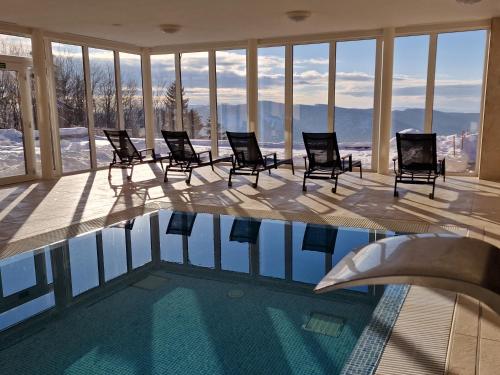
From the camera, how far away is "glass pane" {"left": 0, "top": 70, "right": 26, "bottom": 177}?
8.60 m

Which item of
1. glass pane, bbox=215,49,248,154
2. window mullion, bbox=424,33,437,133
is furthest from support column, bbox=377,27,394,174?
glass pane, bbox=215,49,248,154

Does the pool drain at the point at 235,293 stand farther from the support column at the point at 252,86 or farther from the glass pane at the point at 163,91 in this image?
the glass pane at the point at 163,91

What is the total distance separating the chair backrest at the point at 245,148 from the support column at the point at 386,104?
3.00 m

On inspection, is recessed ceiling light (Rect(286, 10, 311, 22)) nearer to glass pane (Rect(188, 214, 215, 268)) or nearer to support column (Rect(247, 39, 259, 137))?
support column (Rect(247, 39, 259, 137))

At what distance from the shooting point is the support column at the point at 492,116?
829 cm

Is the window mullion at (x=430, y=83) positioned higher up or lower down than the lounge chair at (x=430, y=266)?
higher up

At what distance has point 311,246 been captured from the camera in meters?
4.87

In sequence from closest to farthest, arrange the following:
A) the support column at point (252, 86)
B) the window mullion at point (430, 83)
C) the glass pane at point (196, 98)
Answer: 1. the window mullion at point (430, 83)
2. the support column at point (252, 86)
3. the glass pane at point (196, 98)

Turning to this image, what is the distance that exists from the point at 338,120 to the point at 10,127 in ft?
22.7

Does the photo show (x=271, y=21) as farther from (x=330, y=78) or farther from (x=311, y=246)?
(x=311, y=246)

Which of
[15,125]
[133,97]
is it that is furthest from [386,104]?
[15,125]

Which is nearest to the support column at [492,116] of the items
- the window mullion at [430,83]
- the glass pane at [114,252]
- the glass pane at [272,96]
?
the window mullion at [430,83]

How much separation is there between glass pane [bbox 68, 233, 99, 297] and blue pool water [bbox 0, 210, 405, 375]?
0.7 inches

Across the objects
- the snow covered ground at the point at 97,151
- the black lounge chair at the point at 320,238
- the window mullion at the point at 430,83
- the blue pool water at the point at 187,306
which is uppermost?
the window mullion at the point at 430,83
